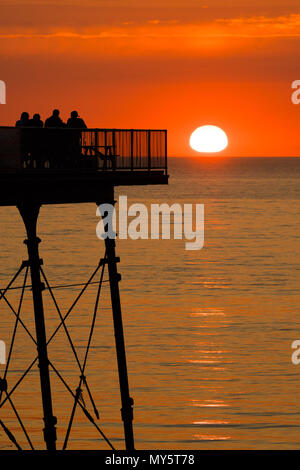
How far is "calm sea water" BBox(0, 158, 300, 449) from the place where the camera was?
3669 centimetres

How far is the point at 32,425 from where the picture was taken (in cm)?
3659

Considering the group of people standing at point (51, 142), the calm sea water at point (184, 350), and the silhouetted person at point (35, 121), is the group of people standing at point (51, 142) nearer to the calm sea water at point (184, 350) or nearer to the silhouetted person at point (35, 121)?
the silhouetted person at point (35, 121)

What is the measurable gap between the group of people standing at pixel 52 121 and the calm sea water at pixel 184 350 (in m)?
11.0

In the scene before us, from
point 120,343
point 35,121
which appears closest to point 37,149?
point 35,121

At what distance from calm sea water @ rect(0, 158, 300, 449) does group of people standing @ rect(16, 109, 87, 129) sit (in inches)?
435

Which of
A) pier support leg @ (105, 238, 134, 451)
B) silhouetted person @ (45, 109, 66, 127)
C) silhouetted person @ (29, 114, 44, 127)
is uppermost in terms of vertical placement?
silhouetted person @ (45, 109, 66, 127)

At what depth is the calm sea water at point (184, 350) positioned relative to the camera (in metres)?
36.7

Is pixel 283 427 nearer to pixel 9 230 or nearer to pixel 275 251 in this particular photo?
pixel 275 251

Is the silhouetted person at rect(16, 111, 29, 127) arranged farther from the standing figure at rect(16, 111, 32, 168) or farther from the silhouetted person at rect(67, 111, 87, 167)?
the silhouetted person at rect(67, 111, 87, 167)

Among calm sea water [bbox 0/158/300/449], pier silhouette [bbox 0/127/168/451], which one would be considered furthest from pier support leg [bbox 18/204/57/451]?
calm sea water [bbox 0/158/300/449]

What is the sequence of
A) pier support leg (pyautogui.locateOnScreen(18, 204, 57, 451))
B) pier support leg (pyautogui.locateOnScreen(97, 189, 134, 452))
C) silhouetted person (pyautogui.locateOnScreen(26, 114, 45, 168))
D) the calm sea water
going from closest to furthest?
silhouetted person (pyautogui.locateOnScreen(26, 114, 45, 168)) → pier support leg (pyautogui.locateOnScreen(18, 204, 57, 451)) → pier support leg (pyautogui.locateOnScreen(97, 189, 134, 452)) → the calm sea water

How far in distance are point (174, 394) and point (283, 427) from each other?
18.0 ft

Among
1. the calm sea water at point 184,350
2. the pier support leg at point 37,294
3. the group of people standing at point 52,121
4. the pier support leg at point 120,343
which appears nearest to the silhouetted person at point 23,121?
the group of people standing at point 52,121
